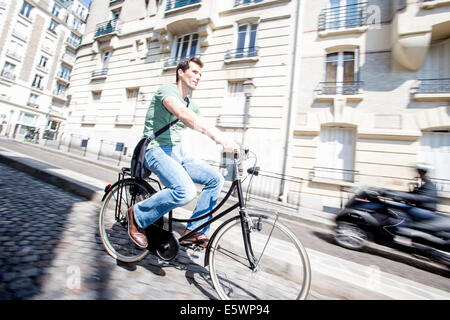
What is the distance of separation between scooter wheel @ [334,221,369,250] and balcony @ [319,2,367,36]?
8718 millimetres

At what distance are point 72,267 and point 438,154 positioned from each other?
33.6ft

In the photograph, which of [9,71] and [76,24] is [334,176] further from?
[76,24]

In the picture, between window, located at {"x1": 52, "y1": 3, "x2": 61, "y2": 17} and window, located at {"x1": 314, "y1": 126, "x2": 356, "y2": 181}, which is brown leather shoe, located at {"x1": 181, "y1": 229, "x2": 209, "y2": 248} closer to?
window, located at {"x1": 314, "y1": 126, "x2": 356, "y2": 181}

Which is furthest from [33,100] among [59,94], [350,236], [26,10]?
[350,236]

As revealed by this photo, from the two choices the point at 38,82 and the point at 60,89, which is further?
the point at 60,89

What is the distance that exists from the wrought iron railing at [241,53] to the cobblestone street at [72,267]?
10183mm

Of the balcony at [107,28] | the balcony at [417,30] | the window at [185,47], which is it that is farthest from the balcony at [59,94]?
the balcony at [417,30]

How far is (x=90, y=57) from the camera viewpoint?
55.1ft

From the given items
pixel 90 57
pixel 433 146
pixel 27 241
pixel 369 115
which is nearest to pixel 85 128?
pixel 90 57

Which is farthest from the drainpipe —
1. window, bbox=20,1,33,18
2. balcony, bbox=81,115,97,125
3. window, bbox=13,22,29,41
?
window, bbox=20,1,33,18

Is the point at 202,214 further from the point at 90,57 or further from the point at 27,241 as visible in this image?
the point at 90,57

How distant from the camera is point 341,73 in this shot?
8.41 m

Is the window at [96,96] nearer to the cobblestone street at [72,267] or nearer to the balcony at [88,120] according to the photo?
the balcony at [88,120]
